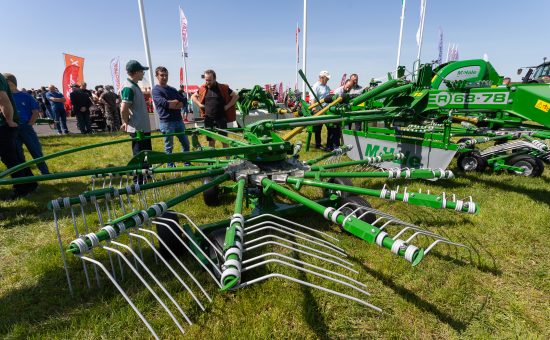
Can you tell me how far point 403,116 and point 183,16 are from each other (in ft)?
60.0

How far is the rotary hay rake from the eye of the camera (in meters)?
1.73

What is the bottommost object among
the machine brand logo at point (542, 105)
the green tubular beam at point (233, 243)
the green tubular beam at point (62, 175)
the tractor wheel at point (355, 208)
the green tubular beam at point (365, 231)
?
the tractor wheel at point (355, 208)

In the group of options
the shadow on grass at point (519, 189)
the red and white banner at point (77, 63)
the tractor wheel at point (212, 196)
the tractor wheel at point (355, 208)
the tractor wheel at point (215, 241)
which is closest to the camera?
the tractor wheel at point (215, 241)

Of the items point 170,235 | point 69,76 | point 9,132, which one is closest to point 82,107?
point 69,76

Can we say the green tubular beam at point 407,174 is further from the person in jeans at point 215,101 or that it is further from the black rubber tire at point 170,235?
the person in jeans at point 215,101

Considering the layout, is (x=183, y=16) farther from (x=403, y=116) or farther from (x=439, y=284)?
(x=439, y=284)

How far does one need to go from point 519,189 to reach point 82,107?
13897 mm

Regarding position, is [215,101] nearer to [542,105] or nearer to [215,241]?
[215,241]

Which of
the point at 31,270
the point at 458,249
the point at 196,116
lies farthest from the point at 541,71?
the point at 31,270

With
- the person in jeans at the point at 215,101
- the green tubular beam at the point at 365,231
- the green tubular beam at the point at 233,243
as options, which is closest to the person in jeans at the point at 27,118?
the person in jeans at the point at 215,101

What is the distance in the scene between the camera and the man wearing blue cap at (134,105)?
15.4 feet

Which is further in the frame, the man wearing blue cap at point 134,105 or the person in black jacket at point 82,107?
the person in black jacket at point 82,107

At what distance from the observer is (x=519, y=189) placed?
4707mm

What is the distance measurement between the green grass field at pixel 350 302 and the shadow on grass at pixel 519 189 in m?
1.12
